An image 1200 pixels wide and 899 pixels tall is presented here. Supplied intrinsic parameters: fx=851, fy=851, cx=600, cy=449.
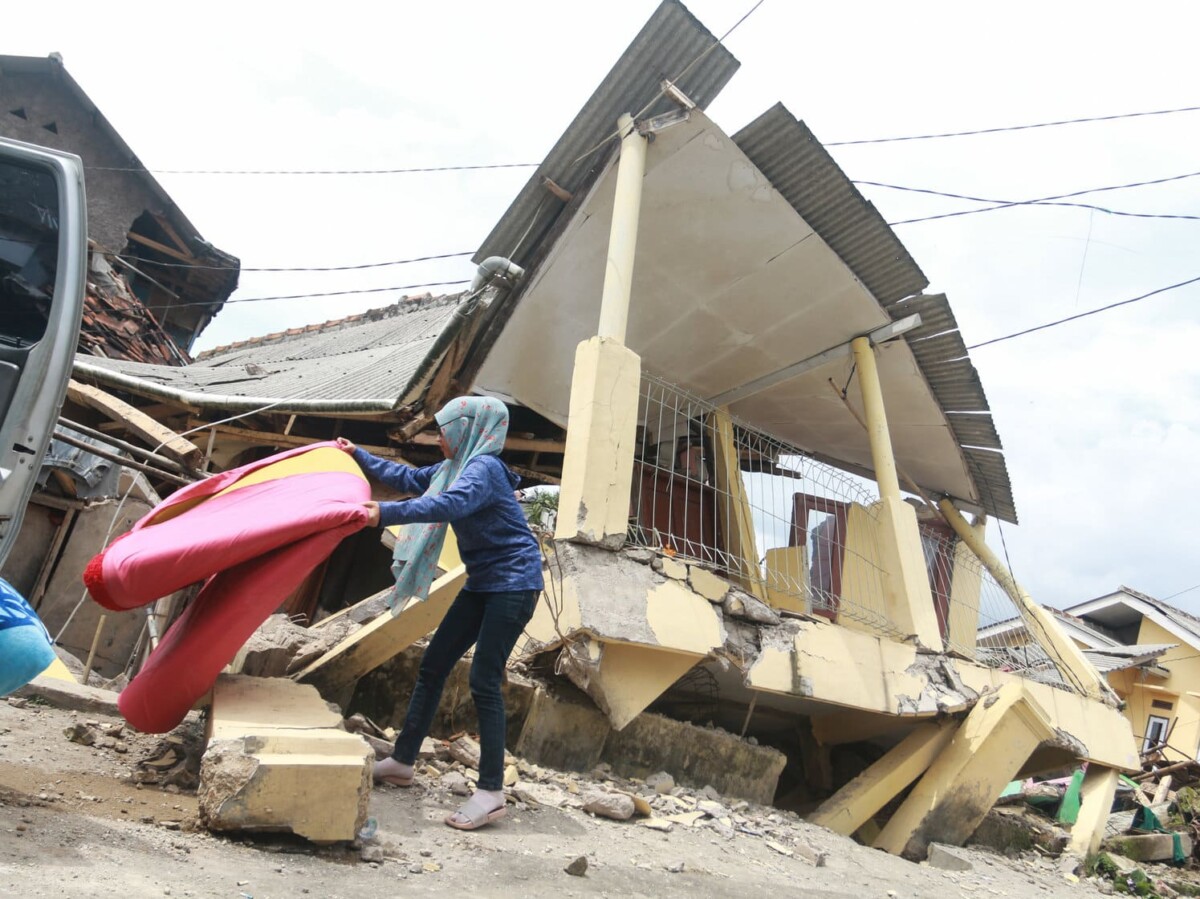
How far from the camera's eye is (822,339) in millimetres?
6871

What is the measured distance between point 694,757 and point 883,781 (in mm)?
1438

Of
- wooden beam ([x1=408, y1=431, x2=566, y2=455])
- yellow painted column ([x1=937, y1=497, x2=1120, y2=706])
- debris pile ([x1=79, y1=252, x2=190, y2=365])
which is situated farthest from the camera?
debris pile ([x1=79, y1=252, x2=190, y2=365])

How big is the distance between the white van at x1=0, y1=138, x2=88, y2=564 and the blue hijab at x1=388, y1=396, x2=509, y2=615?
1279 millimetres

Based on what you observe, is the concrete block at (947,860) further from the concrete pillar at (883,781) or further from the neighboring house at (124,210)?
the neighboring house at (124,210)

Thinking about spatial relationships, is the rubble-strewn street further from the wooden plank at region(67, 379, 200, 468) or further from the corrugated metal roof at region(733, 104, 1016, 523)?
the corrugated metal roof at region(733, 104, 1016, 523)

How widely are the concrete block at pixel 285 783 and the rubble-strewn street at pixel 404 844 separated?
73 mm

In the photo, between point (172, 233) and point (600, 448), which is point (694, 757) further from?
point (172, 233)

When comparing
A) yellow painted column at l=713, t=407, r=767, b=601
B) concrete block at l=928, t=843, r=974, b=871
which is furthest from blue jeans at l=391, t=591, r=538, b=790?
yellow painted column at l=713, t=407, r=767, b=601

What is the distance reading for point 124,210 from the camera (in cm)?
1577

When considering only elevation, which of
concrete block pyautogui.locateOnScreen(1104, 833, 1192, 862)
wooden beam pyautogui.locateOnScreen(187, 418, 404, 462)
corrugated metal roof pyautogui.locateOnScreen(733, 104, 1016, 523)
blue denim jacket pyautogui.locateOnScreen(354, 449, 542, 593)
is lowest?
concrete block pyautogui.locateOnScreen(1104, 833, 1192, 862)

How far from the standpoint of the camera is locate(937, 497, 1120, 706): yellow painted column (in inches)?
283

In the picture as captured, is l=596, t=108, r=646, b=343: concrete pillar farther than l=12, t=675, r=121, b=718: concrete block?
Yes

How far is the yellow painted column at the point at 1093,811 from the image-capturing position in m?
6.48

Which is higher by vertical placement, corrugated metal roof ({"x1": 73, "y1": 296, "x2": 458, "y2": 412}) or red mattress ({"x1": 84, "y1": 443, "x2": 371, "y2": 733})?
corrugated metal roof ({"x1": 73, "y1": 296, "x2": 458, "y2": 412})
